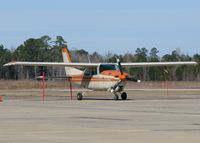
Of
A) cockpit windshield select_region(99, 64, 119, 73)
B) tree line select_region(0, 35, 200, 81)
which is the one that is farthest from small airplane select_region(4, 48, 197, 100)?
tree line select_region(0, 35, 200, 81)

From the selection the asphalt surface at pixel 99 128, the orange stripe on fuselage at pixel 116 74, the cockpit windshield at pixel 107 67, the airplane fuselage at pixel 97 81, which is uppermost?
the cockpit windshield at pixel 107 67

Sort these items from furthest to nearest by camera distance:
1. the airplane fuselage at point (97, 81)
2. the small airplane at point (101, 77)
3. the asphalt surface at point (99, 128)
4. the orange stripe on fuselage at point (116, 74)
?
the airplane fuselage at point (97, 81) < the small airplane at point (101, 77) < the orange stripe on fuselage at point (116, 74) < the asphalt surface at point (99, 128)

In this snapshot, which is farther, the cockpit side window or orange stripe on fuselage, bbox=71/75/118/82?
the cockpit side window

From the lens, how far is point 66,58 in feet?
172

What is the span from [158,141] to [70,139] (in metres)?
2.06

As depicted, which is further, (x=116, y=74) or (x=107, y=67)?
(x=107, y=67)

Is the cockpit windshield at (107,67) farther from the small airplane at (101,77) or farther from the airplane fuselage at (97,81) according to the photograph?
the airplane fuselage at (97,81)

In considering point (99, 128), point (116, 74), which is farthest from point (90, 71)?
point (99, 128)

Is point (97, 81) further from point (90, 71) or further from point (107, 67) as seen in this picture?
point (90, 71)

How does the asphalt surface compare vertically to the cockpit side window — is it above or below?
below

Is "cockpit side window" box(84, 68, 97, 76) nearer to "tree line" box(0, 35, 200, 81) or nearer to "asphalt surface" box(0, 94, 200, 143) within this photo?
"asphalt surface" box(0, 94, 200, 143)

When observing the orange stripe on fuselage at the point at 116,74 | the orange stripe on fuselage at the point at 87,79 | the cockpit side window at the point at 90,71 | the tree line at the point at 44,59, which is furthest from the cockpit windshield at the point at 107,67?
the tree line at the point at 44,59

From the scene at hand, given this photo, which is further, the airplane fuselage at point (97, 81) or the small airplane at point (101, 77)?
the airplane fuselage at point (97, 81)

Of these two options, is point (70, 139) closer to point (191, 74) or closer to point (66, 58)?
point (66, 58)
